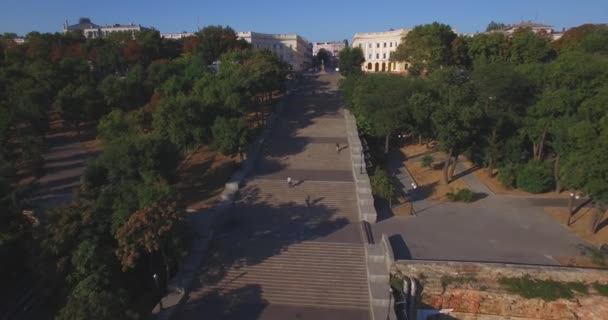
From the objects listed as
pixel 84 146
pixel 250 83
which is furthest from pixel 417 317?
pixel 84 146

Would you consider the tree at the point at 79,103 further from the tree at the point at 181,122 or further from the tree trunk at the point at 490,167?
the tree trunk at the point at 490,167

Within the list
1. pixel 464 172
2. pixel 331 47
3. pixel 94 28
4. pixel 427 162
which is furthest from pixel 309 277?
pixel 331 47

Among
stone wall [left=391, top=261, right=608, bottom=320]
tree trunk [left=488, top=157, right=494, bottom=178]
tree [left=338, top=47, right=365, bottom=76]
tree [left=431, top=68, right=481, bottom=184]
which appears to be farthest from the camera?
tree [left=338, top=47, right=365, bottom=76]

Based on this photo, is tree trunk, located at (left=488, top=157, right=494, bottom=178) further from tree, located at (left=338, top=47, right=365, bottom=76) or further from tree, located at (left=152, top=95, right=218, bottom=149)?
tree, located at (left=338, top=47, right=365, bottom=76)

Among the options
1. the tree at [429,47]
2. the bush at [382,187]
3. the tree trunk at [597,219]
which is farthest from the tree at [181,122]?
the tree at [429,47]

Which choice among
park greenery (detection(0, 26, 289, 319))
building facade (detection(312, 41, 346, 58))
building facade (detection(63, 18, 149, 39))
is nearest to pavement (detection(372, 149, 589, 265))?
park greenery (detection(0, 26, 289, 319))
